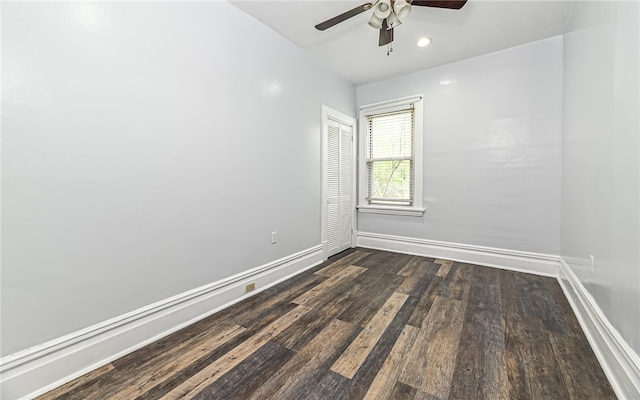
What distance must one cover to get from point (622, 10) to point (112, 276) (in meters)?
3.41

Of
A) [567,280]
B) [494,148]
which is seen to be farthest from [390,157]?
[567,280]

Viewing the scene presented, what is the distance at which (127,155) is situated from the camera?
1686mm

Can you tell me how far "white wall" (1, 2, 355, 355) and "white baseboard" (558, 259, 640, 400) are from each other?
257cm

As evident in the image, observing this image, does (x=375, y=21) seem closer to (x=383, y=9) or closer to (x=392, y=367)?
(x=383, y=9)

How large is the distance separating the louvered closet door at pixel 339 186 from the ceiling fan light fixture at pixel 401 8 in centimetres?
174

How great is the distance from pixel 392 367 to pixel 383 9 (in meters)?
2.59

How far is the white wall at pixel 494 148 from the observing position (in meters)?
2.99

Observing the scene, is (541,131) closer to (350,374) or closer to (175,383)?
(350,374)

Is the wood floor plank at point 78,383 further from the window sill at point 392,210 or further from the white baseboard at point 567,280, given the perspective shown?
the window sill at point 392,210

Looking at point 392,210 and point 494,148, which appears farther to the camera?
point 392,210

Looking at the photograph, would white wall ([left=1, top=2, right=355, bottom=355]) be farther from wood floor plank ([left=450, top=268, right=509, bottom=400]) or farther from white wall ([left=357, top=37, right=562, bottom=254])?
white wall ([left=357, top=37, right=562, bottom=254])

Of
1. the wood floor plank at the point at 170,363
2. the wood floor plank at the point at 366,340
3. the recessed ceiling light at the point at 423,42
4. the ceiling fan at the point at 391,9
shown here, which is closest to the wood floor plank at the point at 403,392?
the wood floor plank at the point at 366,340

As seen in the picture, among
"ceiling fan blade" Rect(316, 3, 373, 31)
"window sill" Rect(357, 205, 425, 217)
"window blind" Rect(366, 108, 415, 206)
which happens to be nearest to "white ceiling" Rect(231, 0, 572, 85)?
"ceiling fan blade" Rect(316, 3, 373, 31)

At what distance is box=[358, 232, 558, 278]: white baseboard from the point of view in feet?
10.0
